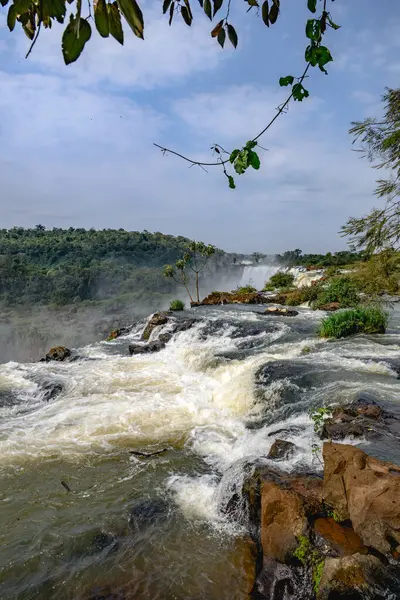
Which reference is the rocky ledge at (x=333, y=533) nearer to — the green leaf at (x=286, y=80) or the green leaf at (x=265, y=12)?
the green leaf at (x=286, y=80)

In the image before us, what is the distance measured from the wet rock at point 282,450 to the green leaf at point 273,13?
460cm

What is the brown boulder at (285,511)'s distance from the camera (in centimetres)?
332

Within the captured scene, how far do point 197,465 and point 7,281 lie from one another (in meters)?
37.7

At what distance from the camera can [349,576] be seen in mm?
2684

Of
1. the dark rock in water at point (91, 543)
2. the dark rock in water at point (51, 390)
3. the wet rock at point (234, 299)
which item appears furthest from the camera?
the wet rock at point (234, 299)

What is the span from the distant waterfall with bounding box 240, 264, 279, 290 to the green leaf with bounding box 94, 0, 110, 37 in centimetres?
4093

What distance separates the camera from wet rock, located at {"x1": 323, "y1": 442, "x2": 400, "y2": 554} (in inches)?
120

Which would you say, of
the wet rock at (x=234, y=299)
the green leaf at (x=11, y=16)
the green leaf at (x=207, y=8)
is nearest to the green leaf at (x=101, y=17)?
the green leaf at (x=11, y=16)

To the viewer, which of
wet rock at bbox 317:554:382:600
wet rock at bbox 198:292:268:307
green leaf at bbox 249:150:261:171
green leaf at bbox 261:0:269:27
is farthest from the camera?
wet rock at bbox 198:292:268:307

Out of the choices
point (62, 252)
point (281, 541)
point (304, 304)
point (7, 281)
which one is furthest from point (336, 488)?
point (62, 252)

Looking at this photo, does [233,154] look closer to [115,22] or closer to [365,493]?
[115,22]

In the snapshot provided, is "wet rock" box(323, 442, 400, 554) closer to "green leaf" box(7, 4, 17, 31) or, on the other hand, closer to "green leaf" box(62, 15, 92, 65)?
"green leaf" box(62, 15, 92, 65)

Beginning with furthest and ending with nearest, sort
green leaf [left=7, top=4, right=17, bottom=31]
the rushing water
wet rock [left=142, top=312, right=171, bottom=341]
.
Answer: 1. wet rock [left=142, top=312, right=171, bottom=341]
2. the rushing water
3. green leaf [left=7, top=4, right=17, bottom=31]

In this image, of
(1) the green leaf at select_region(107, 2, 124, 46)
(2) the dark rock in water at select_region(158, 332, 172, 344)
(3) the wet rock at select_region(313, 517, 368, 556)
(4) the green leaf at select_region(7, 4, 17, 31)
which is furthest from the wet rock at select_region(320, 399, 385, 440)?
(2) the dark rock in water at select_region(158, 332, 172, 344)
